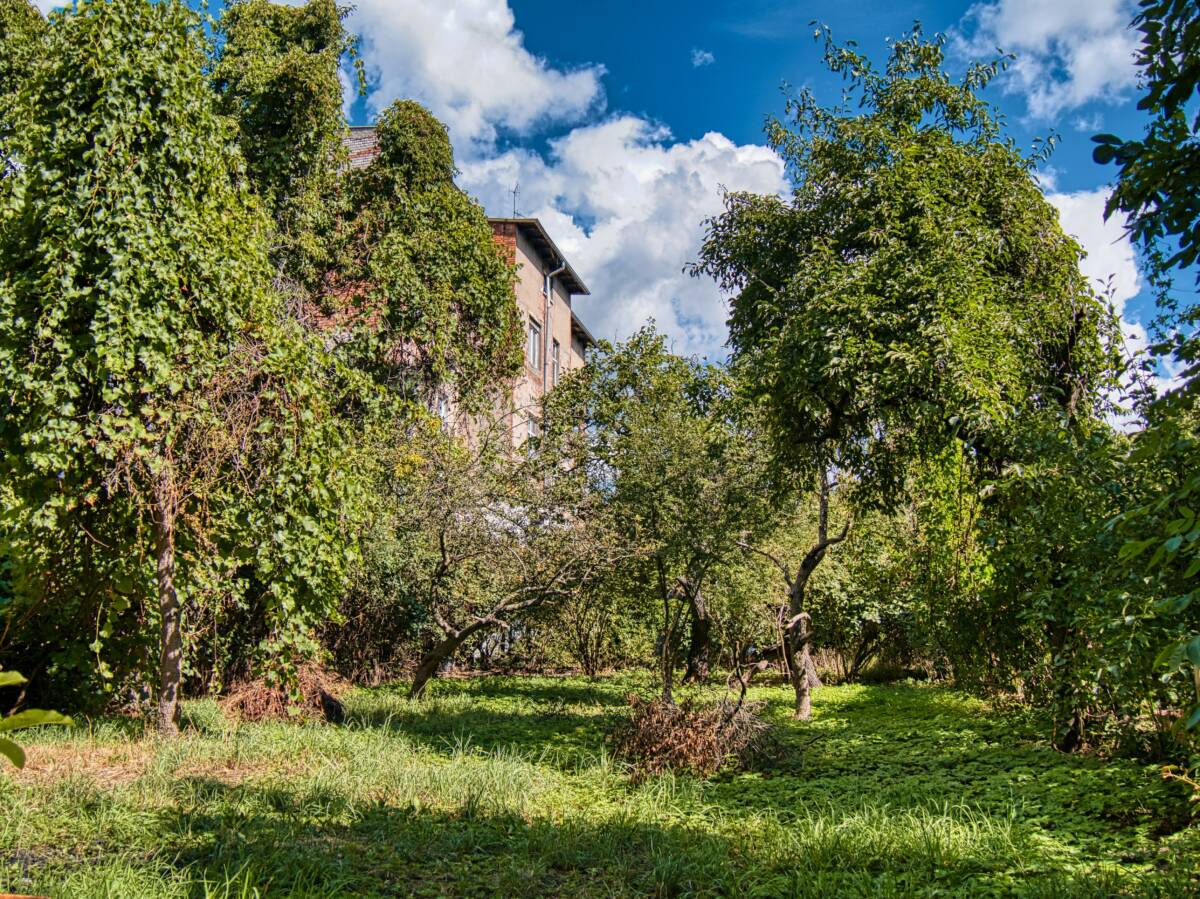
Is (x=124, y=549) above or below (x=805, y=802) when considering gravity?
above

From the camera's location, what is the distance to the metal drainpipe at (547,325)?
27.7 metres

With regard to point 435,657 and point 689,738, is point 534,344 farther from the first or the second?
point 689,738

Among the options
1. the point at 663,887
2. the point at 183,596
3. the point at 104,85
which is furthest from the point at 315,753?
the point at 104,85

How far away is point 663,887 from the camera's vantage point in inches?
189

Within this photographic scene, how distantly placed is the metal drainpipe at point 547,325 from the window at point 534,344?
7.1 inches

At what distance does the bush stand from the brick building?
1484 cm

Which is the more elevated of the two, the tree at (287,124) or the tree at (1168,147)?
the tree at (287,124)

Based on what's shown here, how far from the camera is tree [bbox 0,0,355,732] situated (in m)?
7.07

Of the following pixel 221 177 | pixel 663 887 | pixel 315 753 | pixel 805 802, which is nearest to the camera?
pixel 663 887

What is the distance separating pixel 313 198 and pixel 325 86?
2.26 m

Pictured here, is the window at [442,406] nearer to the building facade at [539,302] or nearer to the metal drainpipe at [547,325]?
the building facade at [539,302]

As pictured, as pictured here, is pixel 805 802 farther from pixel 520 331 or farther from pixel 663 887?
pixel 520 331

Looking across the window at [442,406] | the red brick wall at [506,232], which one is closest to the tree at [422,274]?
the window at [442,406]

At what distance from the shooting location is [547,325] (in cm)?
2802
